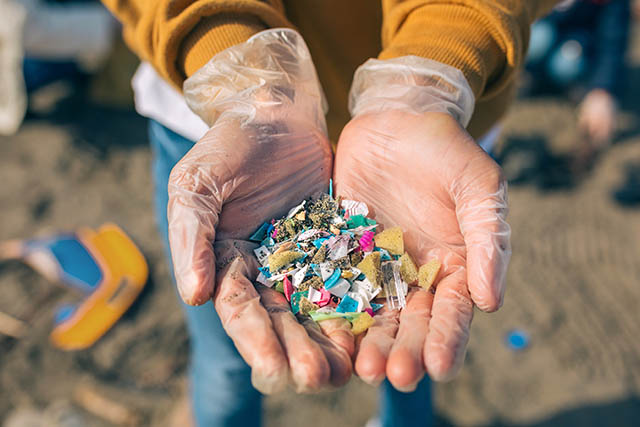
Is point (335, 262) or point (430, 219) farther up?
point (430, 219)

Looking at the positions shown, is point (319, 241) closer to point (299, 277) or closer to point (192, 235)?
point (299, 277)

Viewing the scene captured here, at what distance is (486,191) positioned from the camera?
4.21 feet

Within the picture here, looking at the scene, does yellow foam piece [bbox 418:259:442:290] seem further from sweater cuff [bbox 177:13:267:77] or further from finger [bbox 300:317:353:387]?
sweater cuff [bbox 177:13:267:77]

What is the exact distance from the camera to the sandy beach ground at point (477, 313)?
8.01ft

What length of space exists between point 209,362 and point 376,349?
2.77 ft

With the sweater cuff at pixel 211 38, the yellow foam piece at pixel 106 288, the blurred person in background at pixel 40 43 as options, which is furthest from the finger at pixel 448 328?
the blurred person in background at pixel 40 43

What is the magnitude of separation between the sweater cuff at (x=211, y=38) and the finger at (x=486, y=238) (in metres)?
0.81

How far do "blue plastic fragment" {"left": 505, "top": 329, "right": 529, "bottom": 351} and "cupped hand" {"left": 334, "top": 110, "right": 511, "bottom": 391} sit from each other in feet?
4.93

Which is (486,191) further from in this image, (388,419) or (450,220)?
(388,419)

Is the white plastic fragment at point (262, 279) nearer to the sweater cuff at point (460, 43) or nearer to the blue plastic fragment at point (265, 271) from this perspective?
the blue plastic fragment at point (265, 271)

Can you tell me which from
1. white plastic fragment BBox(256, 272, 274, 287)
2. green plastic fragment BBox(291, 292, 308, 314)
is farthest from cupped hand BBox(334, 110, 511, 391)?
white plastic fragment BBox(256, 272, 274, 287)

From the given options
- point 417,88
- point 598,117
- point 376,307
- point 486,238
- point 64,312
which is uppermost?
point 417,88

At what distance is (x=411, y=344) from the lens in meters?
1.16

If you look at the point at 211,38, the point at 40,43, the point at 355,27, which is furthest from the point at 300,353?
the point at 40,43
